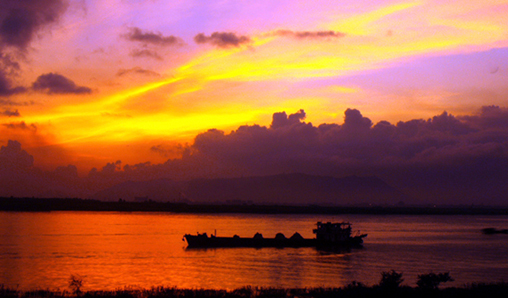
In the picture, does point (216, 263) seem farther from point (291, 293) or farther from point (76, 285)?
point (291, 293)

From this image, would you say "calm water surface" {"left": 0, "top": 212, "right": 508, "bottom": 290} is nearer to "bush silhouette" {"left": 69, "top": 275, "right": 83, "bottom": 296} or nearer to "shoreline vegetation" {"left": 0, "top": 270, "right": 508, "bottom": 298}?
"bush silhouette" {"left": 69, "top": 275, "right": 83, "bottom": 296}

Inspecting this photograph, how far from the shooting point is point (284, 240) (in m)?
72.8

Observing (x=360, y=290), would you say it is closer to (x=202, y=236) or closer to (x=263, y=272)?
(x=263, y=272)

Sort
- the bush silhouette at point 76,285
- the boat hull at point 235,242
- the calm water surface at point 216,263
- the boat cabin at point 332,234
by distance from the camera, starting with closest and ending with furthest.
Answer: the bush silhouette at point 76,285, the calm water surface at point 216,263, the boat hull at point 235,242, the boat cabin at point 332,234

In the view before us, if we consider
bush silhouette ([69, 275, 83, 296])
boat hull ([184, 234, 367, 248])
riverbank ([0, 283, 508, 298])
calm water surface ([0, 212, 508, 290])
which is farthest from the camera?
boat hull ([184, 234, 367, 248])

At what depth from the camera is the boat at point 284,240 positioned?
7175 centimetres

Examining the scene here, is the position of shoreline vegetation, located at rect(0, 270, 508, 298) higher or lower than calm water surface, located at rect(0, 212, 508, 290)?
higher

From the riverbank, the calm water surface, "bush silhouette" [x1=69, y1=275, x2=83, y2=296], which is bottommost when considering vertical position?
the calm water surface

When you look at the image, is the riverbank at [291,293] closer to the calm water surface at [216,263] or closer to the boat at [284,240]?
the calm water surface at [216,263]

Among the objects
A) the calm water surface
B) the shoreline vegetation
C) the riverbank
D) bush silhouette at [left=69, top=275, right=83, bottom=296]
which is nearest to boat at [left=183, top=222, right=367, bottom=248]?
the calm water surface

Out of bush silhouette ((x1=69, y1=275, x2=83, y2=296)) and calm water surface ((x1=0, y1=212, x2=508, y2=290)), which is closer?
bush silhouette ((x1=69, y1=275, x2=83, y2=296))

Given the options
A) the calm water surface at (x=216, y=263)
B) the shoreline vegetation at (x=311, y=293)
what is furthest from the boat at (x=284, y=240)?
the shoreline vegetation at (x=311, y=293)

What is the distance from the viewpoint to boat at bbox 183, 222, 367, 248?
235 ft

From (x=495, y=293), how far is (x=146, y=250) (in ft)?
153
